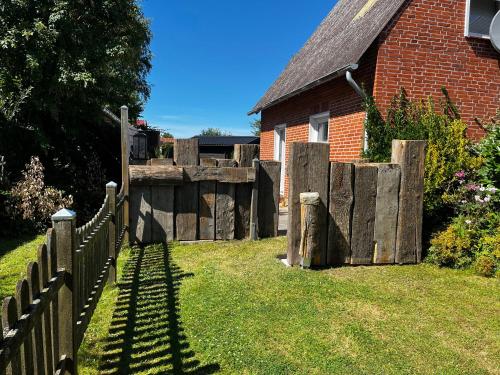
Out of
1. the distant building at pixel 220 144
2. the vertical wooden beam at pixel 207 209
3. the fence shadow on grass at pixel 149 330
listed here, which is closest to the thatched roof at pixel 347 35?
the vertical wooden beam at pixel 207 209

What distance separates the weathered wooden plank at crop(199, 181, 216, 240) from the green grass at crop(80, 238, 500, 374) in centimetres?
121

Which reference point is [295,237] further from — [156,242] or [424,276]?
[156,242]

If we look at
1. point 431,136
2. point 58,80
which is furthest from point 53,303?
point 58,80

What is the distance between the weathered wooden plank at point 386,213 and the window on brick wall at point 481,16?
4.05 metres

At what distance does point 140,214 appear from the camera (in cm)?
626

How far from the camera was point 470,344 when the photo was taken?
327cm

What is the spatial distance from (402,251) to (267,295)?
2165 mm

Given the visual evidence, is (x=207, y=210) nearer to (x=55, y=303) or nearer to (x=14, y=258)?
(x=14, y=258)

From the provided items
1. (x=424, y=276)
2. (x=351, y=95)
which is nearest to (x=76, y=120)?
(x=351, y=95)

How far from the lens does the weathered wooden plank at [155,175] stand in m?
6.06

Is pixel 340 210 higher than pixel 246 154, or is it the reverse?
pixel 246 154

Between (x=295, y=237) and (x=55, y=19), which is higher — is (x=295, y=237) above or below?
below

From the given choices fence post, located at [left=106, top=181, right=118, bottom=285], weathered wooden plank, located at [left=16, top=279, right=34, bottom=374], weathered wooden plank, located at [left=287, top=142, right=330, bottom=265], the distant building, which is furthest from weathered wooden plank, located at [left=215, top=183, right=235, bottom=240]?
the distant building

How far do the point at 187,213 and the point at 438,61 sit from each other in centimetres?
522
